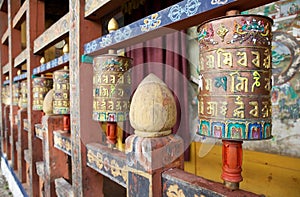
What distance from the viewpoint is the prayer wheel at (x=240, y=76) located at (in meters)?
0.51

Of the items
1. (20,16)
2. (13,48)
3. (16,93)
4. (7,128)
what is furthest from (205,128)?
(7,128)

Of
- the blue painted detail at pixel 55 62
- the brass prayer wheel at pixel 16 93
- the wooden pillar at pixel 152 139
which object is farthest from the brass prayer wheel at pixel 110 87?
the brass prayer wheel at pixel 16 93

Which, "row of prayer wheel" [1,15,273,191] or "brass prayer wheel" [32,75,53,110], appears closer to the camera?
Answer: "row of prayer wheel" [1,15,273,191]

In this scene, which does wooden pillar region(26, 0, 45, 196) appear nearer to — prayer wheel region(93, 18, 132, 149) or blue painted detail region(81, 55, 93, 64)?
blue painted detail region(81, 55, 93, 64)

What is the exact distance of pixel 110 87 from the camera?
3.20 ft

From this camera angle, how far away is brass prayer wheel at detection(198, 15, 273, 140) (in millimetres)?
509

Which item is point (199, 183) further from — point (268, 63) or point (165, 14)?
point (165, 14)

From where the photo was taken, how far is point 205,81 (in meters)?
0.56

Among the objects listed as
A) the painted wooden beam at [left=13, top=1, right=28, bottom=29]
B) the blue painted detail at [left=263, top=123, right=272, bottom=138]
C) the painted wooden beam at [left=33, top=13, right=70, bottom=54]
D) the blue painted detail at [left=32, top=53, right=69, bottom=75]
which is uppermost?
the painted wooden beam at [left=13, top=1, right=28, bottom=29]

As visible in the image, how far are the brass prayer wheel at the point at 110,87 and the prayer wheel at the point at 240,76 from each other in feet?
1.63

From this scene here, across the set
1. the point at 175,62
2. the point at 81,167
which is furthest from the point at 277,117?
the point at 81,167

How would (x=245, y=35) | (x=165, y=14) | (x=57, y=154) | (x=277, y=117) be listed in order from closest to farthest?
(x=245, y=35), (x=165, y=14), (x=57, y=154), (x=277, y=117)

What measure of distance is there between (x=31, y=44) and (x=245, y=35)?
77.2 inches

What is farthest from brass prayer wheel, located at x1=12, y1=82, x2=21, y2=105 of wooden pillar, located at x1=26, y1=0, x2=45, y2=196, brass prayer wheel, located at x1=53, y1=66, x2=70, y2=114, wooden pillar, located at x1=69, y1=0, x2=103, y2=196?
wooden pillar, located at x1=69, y1=0, x2=103, y2=196
